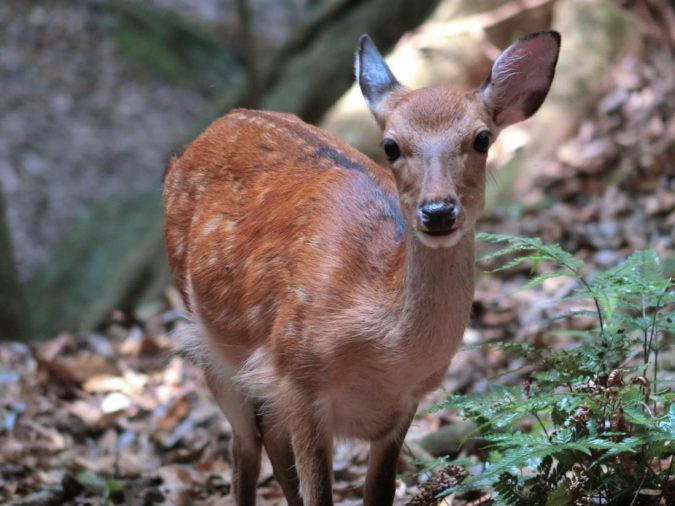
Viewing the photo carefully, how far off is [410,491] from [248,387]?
122 centimetres

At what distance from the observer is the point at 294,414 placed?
4715mm

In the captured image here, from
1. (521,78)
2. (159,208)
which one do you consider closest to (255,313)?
(521,78)

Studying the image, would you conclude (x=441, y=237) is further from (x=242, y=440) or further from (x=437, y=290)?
(x=242, y=440)

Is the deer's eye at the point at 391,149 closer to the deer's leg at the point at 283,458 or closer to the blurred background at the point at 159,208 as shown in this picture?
the blurred background at the point at 159,208

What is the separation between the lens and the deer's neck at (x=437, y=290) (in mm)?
4281

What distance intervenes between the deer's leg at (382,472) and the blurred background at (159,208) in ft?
1.82

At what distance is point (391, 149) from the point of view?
4309 millimetres

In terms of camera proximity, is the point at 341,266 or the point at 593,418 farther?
the point at 341,266

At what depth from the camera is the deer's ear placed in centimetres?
446

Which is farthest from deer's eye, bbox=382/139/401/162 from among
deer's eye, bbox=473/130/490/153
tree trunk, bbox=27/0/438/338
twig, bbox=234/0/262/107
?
twig, bbox=234/0/262/107

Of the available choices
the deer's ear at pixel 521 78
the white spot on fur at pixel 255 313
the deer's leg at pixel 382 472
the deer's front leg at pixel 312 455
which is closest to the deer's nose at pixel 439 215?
the deer's ear at pixel 521 78

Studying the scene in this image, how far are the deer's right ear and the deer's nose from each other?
800 millimetres

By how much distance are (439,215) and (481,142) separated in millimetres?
459

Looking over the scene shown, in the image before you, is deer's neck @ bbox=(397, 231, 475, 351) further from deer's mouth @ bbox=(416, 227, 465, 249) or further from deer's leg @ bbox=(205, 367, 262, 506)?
deer's leg @ bbox=(205, 367, 262, 506)
